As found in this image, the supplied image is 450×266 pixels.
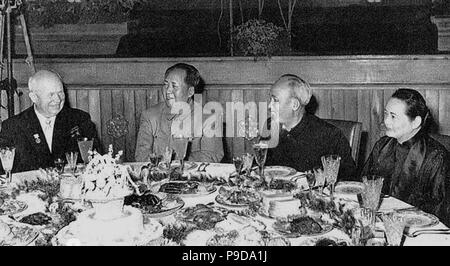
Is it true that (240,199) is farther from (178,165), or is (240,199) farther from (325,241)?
(178,165)

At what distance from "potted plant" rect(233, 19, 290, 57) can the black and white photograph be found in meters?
0.01

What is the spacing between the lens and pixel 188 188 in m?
2.76

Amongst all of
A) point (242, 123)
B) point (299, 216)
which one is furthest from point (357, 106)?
point (299, 216)

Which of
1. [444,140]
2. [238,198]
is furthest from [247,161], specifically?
[444,140]

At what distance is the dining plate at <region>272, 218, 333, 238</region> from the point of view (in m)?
2.19

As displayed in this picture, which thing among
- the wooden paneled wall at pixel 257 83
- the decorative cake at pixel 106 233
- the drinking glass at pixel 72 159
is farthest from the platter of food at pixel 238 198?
the wooden paneled wall at pixel 257 83

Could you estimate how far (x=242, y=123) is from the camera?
188 inches

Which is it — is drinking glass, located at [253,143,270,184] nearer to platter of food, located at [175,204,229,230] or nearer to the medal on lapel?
platter of food, located at [175,204,229,230]

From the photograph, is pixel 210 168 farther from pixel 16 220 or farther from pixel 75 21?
pixel 75 21

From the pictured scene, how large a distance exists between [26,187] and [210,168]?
0.89m

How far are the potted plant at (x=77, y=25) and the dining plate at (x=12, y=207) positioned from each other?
299cm

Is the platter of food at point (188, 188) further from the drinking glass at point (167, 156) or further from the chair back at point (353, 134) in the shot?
the chair back at point (353, 134)

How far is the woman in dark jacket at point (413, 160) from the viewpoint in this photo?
291cm

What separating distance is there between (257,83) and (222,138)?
2.01ft
